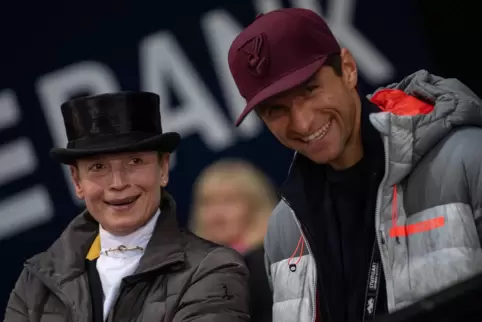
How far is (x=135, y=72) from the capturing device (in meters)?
2.93

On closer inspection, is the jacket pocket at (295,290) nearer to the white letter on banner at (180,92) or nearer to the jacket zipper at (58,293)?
the jacket zipper at (58,293)

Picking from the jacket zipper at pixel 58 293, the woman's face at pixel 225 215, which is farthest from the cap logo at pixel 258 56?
the woman's face at pixel 225 215

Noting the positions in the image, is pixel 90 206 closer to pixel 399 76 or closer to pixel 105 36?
pixel 105 36

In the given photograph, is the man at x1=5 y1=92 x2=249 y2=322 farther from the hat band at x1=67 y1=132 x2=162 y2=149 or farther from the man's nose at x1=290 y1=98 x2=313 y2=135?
the man's nose at x1=290 y1=98 x2=313 y2=135

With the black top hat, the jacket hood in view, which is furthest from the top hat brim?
the jacket hood

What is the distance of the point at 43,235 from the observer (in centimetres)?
284

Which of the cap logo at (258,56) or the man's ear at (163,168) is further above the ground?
the cap logo at (258,56)

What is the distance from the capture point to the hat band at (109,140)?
1.71m

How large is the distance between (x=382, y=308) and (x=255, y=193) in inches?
44.7

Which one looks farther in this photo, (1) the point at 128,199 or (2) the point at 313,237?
(1) the point at 128,199

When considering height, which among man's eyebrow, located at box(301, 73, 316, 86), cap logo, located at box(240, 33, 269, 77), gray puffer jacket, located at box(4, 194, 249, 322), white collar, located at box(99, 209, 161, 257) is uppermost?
cap logo, located at box(240, 33, 269, 77)

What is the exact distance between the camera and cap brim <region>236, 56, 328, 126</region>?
4.66 feet

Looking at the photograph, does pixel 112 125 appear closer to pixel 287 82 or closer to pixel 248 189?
pixel 287 82

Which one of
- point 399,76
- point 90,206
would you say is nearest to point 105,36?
point 399,76
